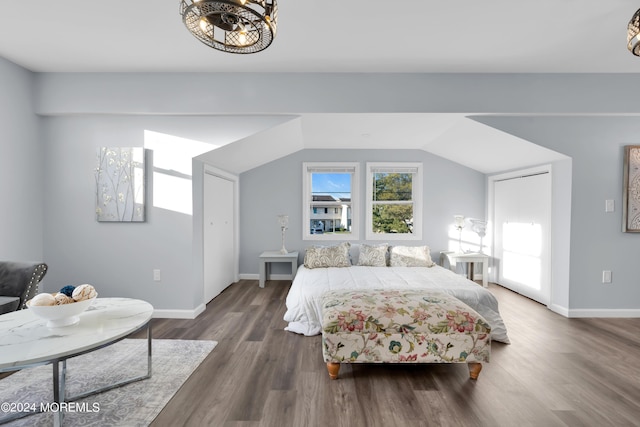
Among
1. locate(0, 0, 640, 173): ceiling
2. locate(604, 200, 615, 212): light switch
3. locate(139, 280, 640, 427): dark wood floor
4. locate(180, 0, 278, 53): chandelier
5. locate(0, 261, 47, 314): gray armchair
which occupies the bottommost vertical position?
locate(139, 280, 640, 427): dark wood floor

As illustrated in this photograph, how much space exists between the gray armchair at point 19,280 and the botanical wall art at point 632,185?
603cm

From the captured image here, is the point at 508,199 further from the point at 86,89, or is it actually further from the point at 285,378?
the point at 86,89

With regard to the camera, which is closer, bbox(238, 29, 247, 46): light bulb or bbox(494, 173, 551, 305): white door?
bbox(238, 29, 247, 46): light bulb

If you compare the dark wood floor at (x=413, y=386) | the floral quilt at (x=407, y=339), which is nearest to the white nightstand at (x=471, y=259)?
the dark wood floor at (x=413, y=386)

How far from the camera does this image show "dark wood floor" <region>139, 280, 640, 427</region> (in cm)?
174

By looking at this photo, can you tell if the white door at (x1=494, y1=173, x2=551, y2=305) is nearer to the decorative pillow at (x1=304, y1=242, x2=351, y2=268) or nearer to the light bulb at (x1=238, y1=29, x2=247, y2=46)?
the decorative pillow at (x1=304, y1=242, x2=351, y2=268)

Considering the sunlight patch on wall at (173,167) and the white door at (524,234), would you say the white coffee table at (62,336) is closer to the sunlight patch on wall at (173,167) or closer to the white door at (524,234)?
the sunlight patch on wall at (173,167)

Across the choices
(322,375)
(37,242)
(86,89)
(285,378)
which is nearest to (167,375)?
(285,378)

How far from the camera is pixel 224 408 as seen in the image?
1815 mm

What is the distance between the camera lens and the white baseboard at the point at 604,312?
3.36 meters

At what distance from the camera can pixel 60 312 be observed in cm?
168

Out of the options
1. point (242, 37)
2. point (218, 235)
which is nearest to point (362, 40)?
point (242, 37)

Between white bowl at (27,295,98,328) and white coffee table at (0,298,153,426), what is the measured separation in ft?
0.12

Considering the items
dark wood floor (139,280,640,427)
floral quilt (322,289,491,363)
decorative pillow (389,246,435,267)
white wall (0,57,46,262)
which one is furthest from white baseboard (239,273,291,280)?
floral quilt (322,289,491,363)
